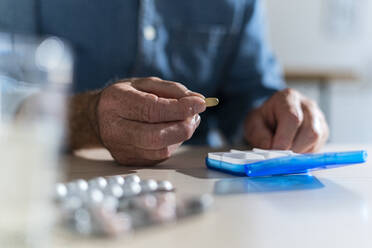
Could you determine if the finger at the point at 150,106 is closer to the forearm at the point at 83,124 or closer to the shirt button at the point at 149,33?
the forearm at the point at 83,124

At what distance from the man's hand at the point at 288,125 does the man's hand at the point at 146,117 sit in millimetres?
154

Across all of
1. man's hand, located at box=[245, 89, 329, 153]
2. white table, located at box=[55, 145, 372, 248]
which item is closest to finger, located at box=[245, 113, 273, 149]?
man's hand, located at box=[245, 89, 329, 153]

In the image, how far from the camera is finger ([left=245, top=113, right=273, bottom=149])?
586 mm

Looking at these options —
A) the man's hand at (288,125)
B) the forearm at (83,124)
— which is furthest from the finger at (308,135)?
the forearm at (83,124)

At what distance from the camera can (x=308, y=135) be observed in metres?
0.56

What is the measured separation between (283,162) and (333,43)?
2.41 meters

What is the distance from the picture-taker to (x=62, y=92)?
0.22m

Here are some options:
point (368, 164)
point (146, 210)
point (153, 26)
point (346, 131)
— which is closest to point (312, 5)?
point (346, 131)

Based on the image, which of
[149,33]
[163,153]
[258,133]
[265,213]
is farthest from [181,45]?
[265,213]

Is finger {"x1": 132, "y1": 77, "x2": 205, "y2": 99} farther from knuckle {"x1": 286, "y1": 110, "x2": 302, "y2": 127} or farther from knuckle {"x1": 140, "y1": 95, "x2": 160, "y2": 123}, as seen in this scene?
knuckle {"x1": 286, "y1": 110, "x2": 302, "y2": 127}

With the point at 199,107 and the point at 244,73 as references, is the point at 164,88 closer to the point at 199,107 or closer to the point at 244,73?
the point at 199,107

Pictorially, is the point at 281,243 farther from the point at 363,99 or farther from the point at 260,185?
the point at 363,99

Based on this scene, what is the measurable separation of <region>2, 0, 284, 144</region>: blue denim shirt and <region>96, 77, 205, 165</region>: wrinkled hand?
11.5 inches

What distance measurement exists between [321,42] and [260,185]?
2410 millimetres
